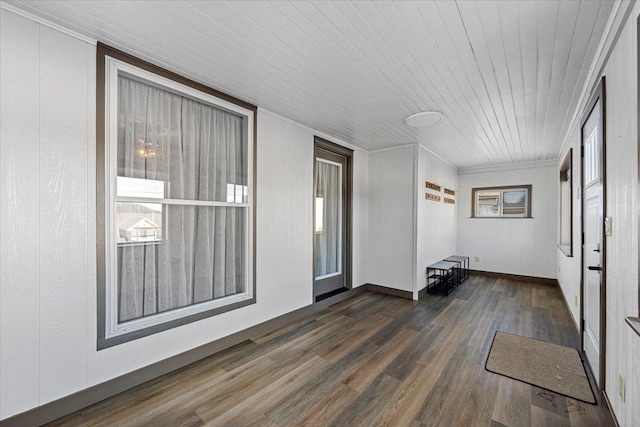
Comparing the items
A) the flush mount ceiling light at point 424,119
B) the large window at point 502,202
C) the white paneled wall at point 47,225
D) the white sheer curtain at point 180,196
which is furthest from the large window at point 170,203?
the large window at point 502,202

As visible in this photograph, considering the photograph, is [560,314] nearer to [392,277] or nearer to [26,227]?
[392,277]

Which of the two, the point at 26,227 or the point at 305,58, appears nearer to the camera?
the point at 26,227

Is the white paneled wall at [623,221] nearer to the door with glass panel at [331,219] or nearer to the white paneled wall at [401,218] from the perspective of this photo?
the white paneled wall at [401,218]

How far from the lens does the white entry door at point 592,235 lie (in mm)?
2057

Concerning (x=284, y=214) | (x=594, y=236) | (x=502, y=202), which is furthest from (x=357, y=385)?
(x=502, y=202)

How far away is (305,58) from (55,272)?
2.27m

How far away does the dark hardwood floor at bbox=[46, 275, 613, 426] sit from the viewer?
1.83m

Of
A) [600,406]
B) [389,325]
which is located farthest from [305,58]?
[600,406]

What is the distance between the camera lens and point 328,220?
14.4ft

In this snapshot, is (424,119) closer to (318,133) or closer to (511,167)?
(318,133)

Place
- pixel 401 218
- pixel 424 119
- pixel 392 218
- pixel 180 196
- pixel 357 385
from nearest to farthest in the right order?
pixel 357 385 → pixel 180 196 → pixel 424 119 → pixel 401 218 → pixel 392 218

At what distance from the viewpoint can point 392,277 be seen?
15.2 ft

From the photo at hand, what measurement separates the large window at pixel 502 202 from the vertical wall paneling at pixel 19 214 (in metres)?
7.23

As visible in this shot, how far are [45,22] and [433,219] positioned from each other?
534cm
